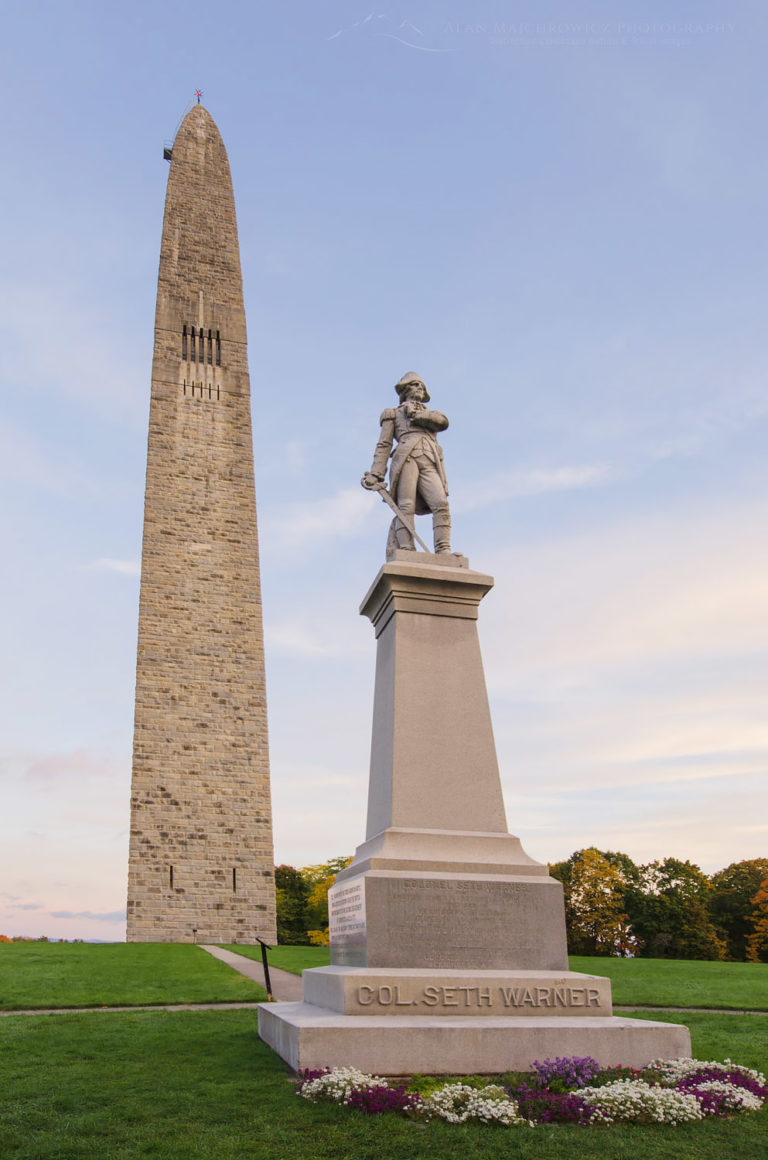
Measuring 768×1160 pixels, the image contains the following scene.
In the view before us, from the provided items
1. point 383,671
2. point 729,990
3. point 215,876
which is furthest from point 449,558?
point 215,876

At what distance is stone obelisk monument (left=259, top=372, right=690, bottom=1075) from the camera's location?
255 inches

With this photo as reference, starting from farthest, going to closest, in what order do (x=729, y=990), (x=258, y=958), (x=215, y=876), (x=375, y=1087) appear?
(x=215, y=876) → (x=258, y=958) → (x=729, y=990) → (x=375, y=1087)

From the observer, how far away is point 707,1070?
645 centimetres

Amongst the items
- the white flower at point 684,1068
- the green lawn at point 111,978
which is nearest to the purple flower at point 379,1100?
the white flower at point 684,1068

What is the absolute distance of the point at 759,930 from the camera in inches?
1555

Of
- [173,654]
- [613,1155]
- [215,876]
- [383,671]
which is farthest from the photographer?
[173,654]

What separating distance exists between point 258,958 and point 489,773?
14.1 meters

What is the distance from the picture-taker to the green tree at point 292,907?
155 feet

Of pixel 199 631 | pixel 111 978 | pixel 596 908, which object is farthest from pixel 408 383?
pixel 596 908

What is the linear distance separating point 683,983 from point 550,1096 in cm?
1141

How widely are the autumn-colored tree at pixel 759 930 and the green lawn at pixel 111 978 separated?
28.9 metres

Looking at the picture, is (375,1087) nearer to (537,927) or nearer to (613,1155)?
(613,1155)

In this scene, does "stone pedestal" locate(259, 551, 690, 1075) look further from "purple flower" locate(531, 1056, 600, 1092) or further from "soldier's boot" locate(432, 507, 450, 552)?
"soldier's boot" locate(432, 507, 450, 552)

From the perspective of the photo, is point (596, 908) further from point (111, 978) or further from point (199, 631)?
point (111, 978)
